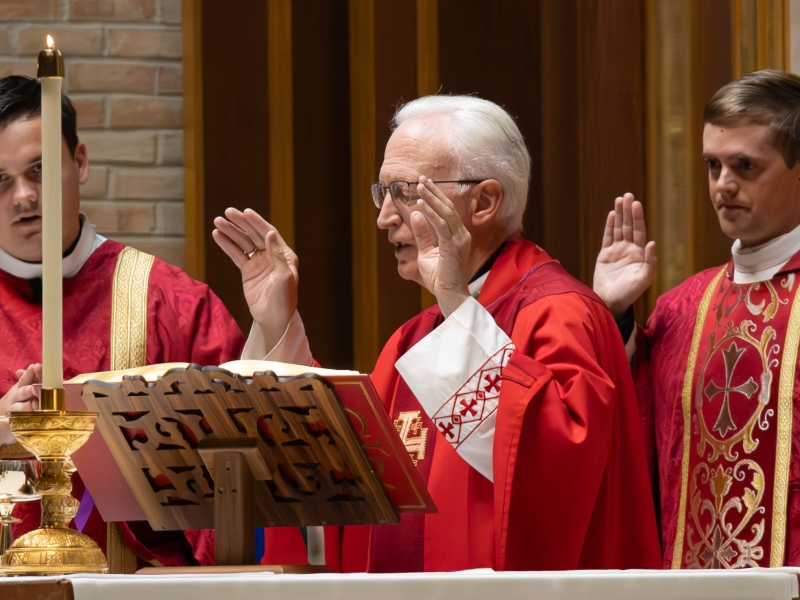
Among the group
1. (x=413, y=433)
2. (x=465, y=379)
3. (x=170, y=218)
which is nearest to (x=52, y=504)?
(x=465, y=379)

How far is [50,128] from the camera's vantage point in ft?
4.64

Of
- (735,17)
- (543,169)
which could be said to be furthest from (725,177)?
(543,169)

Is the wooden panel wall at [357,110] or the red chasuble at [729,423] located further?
the wooden panel wall at [357,110]

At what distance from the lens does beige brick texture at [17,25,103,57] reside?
4102mm

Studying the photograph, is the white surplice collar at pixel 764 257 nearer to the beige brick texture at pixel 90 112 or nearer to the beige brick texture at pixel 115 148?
the beige brick texture at pixel 115 148

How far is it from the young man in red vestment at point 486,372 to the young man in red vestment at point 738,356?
35cm

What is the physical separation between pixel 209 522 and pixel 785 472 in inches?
53.8

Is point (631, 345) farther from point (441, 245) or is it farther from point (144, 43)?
point (144, 43)

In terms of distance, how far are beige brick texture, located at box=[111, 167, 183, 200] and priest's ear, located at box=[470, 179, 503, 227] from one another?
1.77m

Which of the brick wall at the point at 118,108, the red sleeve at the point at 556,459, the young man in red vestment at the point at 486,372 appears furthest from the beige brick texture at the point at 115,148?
the red sleeve at the point at 556,459

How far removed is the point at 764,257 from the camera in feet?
8.80

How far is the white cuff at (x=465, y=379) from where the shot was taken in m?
2.13

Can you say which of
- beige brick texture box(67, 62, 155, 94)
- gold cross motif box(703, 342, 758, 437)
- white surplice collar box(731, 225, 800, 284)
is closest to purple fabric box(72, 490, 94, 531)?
gold cross motif box(703, 342, 758, 437)

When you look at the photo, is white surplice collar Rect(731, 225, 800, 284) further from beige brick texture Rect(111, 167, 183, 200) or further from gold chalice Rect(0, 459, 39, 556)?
beige brick texture Rect(111, 167, 183, 200)
